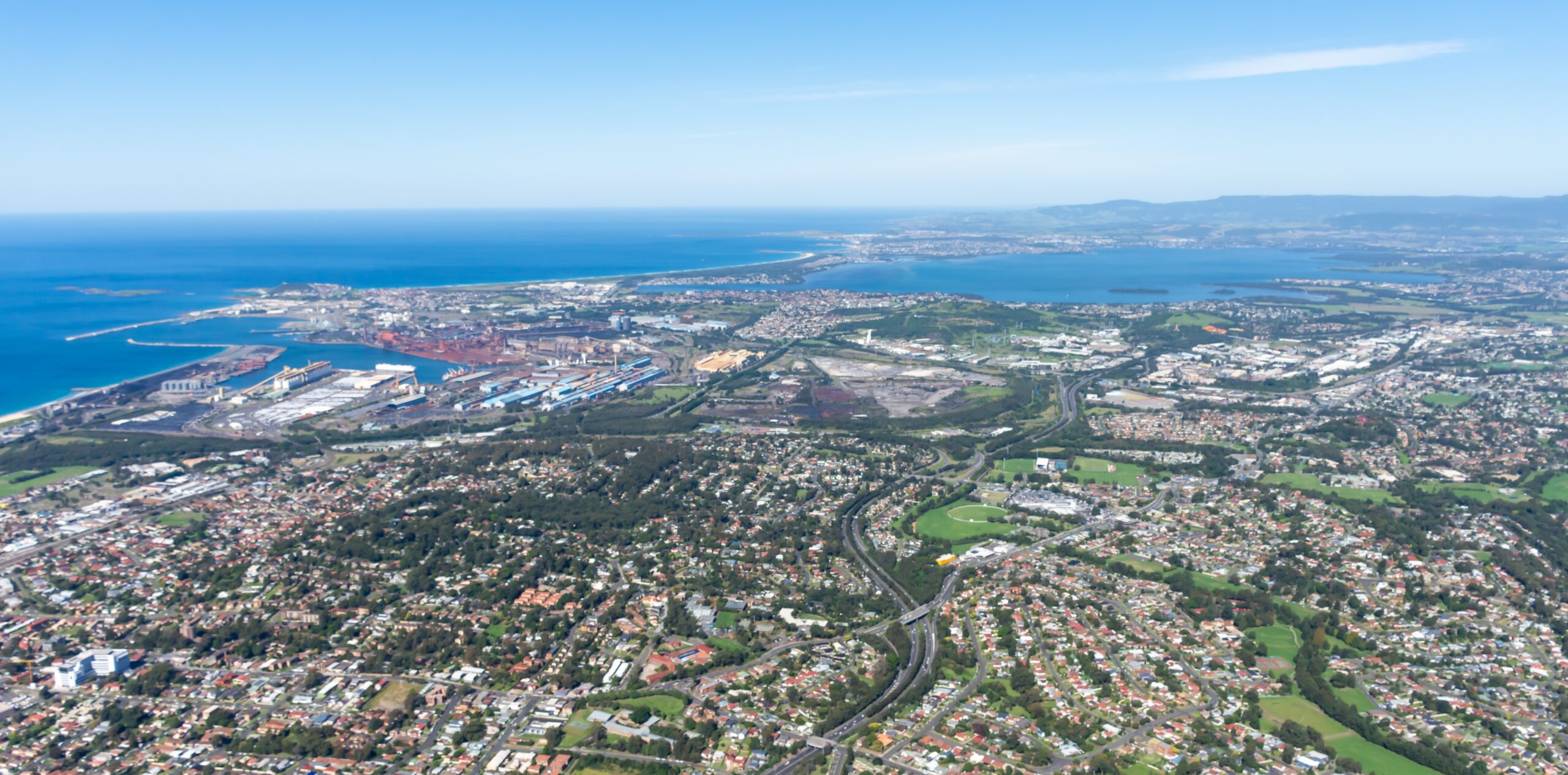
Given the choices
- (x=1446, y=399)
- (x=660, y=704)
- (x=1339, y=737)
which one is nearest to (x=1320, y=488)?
(x=1339, y=737)

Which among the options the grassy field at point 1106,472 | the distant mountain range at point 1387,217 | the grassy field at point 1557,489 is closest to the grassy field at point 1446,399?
the grassy field at point 1557,489

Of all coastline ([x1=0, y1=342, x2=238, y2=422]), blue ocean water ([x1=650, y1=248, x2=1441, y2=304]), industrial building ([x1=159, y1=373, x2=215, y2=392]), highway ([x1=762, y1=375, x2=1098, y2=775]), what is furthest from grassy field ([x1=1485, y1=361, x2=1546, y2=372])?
coastline ([x1=0, y1=342, x2=238, y2=422])

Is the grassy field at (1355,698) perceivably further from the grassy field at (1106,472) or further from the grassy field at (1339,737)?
the grassy field at (1106,472)

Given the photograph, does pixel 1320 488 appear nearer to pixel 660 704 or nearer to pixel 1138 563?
pixel 1138 563

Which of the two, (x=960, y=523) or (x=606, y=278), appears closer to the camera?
(x=960, y=523)

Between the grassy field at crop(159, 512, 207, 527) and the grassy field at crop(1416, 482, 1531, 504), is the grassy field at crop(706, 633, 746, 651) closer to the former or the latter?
the grassy field at crop(159, 512, 207, 527)

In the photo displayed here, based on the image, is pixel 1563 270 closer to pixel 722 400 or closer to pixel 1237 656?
pixel 722 400

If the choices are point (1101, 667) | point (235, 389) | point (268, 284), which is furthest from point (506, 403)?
point (268, 284)
